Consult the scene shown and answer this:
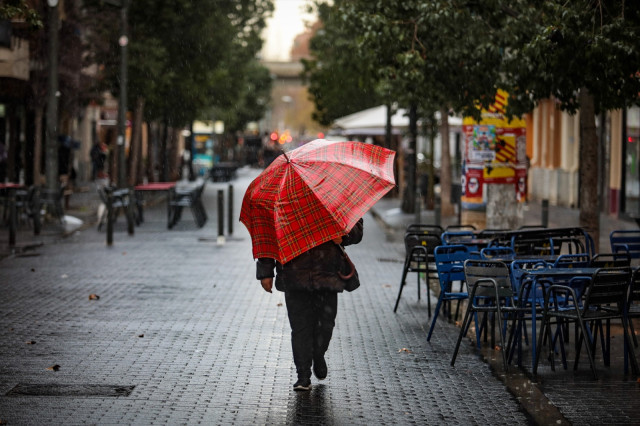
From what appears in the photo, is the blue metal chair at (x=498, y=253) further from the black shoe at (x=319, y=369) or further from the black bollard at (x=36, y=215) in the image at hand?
the black bollard at (x=36, y=215)

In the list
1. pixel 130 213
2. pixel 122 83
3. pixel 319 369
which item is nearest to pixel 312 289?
pixel 319 369

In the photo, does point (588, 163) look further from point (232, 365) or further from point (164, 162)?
point (164, 162)

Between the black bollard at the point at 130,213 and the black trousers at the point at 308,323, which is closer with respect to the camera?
the black trousers at the point at 308,323

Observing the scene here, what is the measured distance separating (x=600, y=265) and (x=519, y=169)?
9.00 meters

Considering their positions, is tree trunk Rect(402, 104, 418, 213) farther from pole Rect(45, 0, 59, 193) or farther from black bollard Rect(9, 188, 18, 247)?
black bollard Rect(9, 188, 18, 247)

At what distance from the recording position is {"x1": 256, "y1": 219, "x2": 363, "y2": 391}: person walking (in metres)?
8.27

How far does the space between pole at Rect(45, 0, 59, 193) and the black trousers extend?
17.6 meters

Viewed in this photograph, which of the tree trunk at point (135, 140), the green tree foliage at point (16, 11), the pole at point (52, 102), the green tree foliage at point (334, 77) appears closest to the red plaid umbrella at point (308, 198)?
the green tree foliage at point (16, 11)

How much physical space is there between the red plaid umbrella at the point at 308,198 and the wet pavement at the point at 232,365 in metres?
1.15

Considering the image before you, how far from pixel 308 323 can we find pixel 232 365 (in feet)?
4.13

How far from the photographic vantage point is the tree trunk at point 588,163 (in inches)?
536

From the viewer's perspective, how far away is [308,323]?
8.44 meters

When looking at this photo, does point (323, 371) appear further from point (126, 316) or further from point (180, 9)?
point (180, 9)

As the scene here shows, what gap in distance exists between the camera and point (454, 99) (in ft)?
50.3
